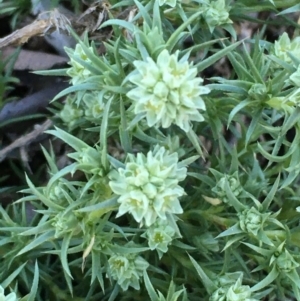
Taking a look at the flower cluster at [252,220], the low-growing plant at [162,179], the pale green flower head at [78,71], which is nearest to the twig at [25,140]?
the low-growing plant at [162,179]

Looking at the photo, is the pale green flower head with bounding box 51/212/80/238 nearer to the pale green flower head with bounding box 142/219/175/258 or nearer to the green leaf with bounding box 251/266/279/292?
the pale green flower head with bounding box 142/219/175/258

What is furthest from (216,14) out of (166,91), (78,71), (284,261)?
(284,261)

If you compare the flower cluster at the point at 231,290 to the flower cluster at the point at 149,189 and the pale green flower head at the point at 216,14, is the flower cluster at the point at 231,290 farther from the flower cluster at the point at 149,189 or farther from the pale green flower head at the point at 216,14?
the pale green flower head at the point at 216,14

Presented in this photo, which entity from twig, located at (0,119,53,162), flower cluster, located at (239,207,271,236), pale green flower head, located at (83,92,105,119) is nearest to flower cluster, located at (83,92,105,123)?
pale green flower head, located at (83,92,105,119)

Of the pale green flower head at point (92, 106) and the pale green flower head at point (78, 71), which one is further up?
the pale green flower head at point (78, 71)

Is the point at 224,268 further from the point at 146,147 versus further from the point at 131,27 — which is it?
the point at 131,27

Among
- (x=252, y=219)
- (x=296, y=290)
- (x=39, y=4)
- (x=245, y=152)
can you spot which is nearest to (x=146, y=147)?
(x=245, y=152)

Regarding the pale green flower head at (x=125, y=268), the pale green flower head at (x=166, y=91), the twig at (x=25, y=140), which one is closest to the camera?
the pale green flower head at (x=166, y=91)
